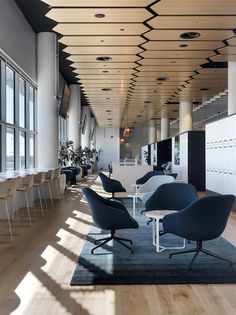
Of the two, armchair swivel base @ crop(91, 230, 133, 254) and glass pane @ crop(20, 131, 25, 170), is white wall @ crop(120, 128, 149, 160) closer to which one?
glass pane @ crop(20, 131, 25, 170)

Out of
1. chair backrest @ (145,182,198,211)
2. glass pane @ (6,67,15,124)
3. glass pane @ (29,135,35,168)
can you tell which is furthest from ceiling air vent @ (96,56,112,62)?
chair backrest @ (145,182,198,211)

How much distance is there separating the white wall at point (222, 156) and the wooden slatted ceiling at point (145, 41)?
1856 millimetres

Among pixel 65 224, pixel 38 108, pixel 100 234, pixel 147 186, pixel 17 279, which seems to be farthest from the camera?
pixel 38 108

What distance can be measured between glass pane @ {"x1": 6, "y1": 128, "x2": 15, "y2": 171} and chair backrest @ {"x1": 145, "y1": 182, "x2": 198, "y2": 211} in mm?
4194

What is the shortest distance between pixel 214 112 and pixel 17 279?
2246 centimetres

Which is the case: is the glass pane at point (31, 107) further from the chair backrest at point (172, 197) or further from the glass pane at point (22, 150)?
the chair backrest at point (172, 197)

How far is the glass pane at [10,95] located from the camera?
8531mm

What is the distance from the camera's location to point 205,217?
4180 millimetres

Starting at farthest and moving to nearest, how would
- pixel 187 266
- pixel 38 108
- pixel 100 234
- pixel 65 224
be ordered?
pixel 38 108
pixel 65 224
pixel 100 234
pixel 187 266

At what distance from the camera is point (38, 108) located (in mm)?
10719

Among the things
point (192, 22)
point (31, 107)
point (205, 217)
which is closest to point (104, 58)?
point (31, 107)

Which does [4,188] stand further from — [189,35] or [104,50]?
[189,35]

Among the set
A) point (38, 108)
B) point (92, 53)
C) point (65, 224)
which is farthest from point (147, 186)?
point (38, 108)

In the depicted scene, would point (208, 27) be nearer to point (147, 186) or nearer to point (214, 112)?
point (147, 186)
